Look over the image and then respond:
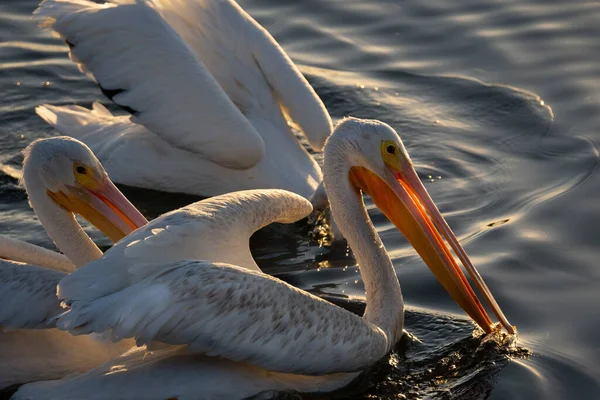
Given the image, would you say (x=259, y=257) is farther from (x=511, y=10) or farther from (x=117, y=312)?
(x=511, y=10)

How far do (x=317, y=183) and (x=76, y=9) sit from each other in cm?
186

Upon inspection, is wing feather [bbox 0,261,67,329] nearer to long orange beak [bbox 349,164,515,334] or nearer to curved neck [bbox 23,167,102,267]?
curved neck [bbox 23,167,102,267]

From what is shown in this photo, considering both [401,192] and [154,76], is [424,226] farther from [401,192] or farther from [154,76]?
[154,76]

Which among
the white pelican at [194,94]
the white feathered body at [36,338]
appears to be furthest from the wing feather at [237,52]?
the white feathered body at [36,338]

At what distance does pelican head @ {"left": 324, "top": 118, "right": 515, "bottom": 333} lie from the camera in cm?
544

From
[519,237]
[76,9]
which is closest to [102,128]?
[76,9]

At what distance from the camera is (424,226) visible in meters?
5.56

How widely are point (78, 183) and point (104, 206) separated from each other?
0.17m

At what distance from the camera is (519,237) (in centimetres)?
675

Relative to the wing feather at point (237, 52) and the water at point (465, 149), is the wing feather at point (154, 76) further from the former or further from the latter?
the water at point (465, 149)

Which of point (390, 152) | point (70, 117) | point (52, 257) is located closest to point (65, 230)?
point (52, 257)

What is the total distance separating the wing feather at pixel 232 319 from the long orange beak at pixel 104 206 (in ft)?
3.17

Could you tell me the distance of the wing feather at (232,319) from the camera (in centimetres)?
458

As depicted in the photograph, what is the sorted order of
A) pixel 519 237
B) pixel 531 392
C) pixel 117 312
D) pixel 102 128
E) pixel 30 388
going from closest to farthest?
pixel 117 312 → pixel 30 388 → pixel 531 392 → pixel 519 237 → pixel 102 128
